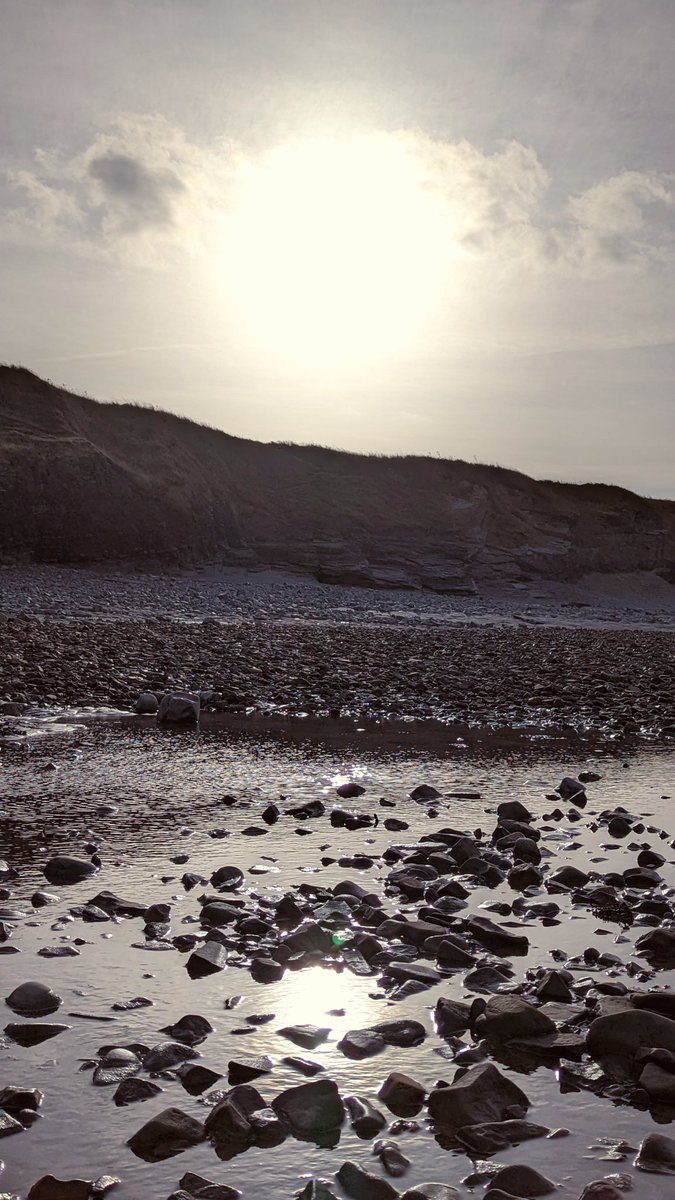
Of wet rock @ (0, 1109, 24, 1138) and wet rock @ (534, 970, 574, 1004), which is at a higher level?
wet rock @ (534, 970, 574, 1004)

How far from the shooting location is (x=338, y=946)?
420 cm

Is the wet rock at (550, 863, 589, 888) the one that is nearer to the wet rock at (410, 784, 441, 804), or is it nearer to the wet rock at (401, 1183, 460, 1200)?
the wet rock at (410, 784, 441, 804)

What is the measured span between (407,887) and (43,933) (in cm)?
177

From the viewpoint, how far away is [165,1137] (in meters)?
2.69

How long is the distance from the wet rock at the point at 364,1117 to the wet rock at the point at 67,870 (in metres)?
2.53

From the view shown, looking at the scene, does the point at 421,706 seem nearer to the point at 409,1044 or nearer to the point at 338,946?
the point at 338,946

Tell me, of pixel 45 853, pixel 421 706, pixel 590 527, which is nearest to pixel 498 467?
pixel 590 527

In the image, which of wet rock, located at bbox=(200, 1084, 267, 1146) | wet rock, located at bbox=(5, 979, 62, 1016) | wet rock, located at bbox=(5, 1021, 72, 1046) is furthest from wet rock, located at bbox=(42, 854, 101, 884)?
wet rock, located at bbox=(200, 1084, 267, 1146)

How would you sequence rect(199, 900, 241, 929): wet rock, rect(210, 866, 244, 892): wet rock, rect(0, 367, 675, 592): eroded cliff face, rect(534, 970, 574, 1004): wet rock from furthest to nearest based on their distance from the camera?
rect(0, 367, 675, 592): eroded cliff face < rect(210, 866, 244, 892): wet rock < rect(199, 900, 241, 929): wet rock < rect(534, 970, 574, 1004): wet rock

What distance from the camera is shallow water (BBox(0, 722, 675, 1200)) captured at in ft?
8.71

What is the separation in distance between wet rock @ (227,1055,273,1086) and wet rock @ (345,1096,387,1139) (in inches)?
12.5

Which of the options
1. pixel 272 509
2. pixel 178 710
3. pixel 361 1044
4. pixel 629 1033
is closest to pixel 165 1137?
pixel 361 1044

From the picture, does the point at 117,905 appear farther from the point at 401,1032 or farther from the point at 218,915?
the point at 401,1032

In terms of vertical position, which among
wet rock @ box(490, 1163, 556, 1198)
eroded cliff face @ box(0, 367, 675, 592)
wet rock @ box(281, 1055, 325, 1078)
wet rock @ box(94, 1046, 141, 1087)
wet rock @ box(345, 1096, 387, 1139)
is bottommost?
wet rock @ box(94, 1046, 141, 1087)
